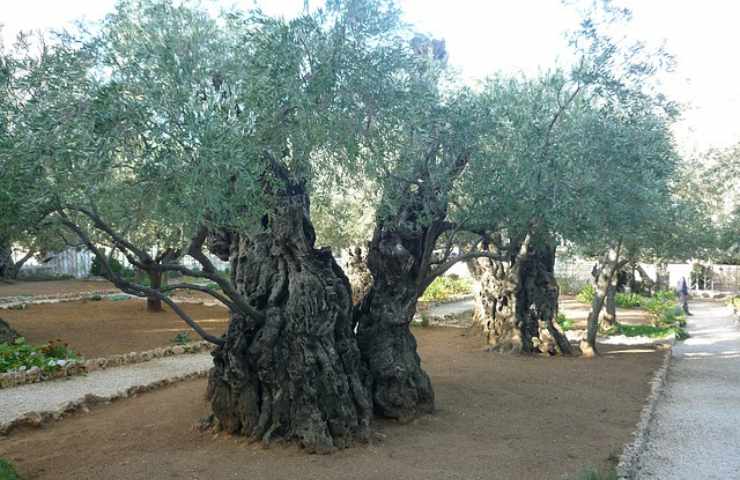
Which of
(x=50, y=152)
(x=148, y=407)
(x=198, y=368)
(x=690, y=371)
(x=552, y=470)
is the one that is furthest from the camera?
(x=690, y=371)

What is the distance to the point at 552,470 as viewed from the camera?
6605mm

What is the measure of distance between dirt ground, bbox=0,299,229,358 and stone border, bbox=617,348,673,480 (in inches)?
400

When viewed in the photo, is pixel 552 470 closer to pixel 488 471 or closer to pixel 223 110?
pixel 488 471

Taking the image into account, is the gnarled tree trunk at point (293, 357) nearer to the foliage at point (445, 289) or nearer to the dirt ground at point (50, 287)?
the foliage at point (445, 289)

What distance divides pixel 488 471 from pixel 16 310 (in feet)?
61.3

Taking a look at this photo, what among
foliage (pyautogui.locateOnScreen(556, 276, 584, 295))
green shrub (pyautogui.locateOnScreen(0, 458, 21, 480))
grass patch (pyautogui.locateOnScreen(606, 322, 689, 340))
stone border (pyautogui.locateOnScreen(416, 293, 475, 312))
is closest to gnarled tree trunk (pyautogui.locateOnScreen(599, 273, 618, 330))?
grass patch (pyautogui.locateOnScreen(606, 322, 689, 340))

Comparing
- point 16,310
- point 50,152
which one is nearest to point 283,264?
point 50,152

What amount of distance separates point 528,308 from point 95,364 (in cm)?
897

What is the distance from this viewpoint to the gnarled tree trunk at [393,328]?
8242mm

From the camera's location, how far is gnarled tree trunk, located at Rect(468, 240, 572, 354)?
14.2m

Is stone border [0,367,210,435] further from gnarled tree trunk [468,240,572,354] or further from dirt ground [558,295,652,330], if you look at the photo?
dirt ground [558,295,652,330]

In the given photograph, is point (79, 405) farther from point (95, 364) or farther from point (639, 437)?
point (639, 437)

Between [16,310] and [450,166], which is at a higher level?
[450,166]

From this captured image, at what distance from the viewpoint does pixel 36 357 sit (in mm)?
11680
